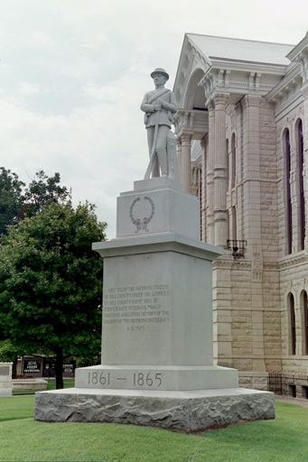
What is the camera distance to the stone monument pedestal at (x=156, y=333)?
10.6 metres

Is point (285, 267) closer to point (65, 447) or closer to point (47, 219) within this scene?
point (47, 219)

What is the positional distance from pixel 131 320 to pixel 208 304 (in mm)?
1580

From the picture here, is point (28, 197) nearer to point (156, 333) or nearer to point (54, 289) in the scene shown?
point (54, 289)

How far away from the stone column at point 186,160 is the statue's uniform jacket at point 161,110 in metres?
29.5

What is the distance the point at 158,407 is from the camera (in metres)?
10.2

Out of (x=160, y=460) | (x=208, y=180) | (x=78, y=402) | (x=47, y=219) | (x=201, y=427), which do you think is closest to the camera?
(x=160, y=460)

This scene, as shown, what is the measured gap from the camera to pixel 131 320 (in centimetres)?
1182

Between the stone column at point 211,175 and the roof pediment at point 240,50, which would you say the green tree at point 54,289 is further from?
the roof pediment at point 240,50

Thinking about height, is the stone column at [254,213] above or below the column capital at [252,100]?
below

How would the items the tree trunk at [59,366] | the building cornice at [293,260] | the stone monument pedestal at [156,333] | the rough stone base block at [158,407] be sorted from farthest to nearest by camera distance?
the building cornice at [293,260] → the tree trunk at [59,366] → the stone monument pedestal at [156,333] → the rough stone base block at [158,407]

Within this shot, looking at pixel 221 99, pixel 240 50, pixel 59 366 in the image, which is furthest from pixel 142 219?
pixel 240 50

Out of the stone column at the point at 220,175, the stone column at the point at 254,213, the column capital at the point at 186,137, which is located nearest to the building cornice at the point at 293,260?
the stone column at the point at 254,213

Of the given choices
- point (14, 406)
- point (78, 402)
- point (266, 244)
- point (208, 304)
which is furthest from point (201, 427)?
point (266, 244)

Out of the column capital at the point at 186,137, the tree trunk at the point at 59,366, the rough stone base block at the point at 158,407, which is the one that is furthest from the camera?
the column capital at the point at 186,137
